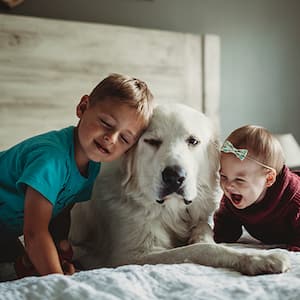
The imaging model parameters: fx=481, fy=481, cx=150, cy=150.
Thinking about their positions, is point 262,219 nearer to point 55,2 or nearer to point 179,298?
point 179,298

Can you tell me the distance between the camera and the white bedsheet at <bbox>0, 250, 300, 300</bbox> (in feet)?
3.26

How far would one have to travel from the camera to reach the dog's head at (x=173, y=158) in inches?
57.6

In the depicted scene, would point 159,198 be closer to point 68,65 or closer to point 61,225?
point 61,225

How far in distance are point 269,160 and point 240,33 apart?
1983 mm

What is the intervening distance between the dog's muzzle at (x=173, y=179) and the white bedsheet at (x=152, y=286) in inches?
12.6

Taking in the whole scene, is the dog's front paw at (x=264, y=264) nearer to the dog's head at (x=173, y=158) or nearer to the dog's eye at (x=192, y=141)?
the dog's head at (x=173, y=158)

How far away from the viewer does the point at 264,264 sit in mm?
1213

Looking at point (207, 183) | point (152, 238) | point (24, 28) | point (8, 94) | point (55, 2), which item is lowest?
point (152, 238)

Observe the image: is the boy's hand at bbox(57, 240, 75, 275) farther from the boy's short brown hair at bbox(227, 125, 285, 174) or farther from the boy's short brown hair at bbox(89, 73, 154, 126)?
the boy's short brown hair at bbox(227, 125, 285, 174)

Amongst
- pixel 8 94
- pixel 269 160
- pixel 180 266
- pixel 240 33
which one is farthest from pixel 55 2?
pixel 180 266

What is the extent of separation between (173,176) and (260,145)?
0.38 metres

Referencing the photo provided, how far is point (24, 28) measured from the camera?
2.41m

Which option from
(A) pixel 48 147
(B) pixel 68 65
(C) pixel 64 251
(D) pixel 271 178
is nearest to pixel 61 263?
(C) pixel 64 251

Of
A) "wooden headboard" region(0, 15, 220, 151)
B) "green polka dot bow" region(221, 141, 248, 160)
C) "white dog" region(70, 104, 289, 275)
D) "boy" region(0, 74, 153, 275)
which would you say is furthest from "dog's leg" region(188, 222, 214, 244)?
"wooden headboard" region(0, 15, 220, 151)
